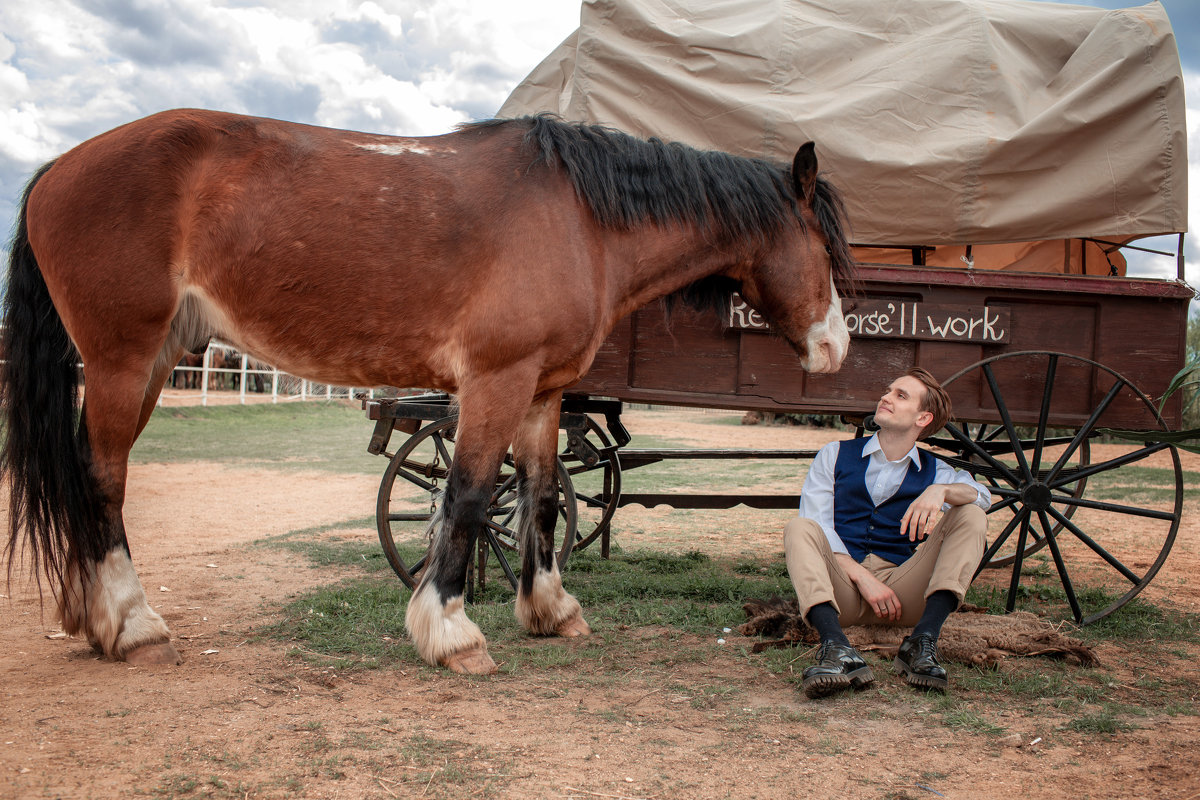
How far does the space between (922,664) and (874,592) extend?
1.06 ft

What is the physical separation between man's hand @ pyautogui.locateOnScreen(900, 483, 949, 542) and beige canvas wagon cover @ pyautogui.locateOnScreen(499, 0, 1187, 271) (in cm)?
176

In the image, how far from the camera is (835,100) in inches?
179

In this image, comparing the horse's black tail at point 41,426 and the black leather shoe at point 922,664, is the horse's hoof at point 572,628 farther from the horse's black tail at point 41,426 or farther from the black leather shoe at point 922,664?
the horse's black tail at point 41,426

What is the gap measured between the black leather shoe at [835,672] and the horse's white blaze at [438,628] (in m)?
1.36

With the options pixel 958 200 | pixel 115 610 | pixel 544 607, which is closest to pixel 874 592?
Answer: pixel 544 607

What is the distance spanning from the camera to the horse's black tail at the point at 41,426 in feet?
10.9

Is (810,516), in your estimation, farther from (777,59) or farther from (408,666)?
(777,59)

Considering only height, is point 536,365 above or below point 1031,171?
below

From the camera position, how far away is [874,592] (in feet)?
11.0

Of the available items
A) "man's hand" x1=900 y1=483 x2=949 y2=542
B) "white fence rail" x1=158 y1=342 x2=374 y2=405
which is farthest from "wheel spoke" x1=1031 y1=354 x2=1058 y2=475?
"white fence rail" x1=158 y1=342 x2=374 y2=405

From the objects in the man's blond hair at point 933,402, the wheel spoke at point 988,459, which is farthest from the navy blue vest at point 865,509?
the wheel spoke at point 988,459

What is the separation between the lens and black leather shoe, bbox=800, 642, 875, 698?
10.0 ft

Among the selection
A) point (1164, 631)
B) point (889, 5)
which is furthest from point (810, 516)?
point (889, 5)

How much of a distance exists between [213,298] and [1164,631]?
4.91m
